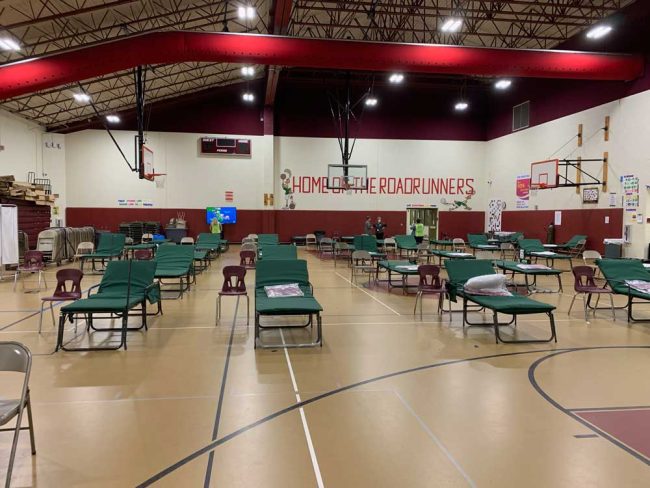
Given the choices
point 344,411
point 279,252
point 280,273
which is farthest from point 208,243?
point 344,411

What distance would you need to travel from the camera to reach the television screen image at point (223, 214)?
20781 mm

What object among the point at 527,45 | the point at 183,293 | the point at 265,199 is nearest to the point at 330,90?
the point at 265,199

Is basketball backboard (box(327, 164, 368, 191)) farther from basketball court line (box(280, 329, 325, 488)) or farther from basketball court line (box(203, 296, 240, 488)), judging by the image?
Result: basketball court line (box(280, 329, 325, 488))

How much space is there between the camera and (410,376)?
4242mm

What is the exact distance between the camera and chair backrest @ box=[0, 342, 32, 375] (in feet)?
8.30

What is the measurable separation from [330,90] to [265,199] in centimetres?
602

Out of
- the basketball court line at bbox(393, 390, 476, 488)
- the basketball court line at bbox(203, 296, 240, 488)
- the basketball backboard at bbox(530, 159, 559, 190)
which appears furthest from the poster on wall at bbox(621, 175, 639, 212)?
the basketball court line at bbox(393, 390, 476, 488)

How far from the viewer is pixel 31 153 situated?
59.2ft

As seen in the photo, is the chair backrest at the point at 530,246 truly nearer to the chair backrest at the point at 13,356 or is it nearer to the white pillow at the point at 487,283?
the white pillow at the point at 487,283

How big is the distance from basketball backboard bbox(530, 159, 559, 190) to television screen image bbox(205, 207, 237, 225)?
42.1 ft

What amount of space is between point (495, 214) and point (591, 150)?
256 inches

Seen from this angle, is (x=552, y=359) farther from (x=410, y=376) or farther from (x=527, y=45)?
(x=527, y=45)

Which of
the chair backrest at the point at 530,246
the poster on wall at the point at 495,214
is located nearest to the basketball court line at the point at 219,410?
the chair backrest at the point at 530,246

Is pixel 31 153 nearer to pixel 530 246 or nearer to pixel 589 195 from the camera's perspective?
pixel 530 246
